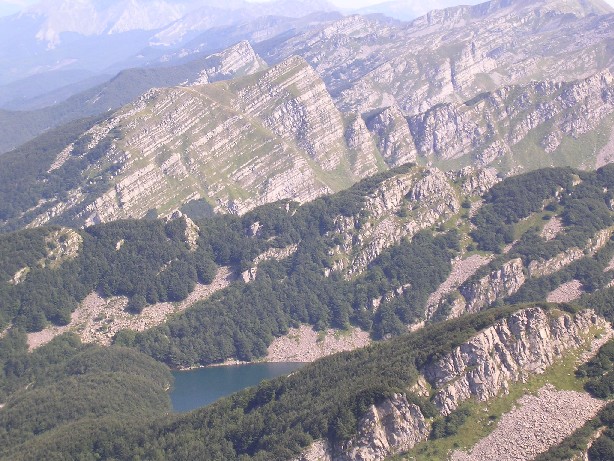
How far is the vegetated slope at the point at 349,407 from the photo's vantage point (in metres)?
147

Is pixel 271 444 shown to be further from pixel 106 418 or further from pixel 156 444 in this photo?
pixel 106 418

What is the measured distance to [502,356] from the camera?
157 meters

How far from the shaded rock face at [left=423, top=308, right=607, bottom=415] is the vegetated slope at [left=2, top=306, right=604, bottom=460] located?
20cm

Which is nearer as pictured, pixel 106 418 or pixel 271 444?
pixel 271 444

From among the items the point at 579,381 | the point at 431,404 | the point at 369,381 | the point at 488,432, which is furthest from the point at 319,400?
the point at 579,381

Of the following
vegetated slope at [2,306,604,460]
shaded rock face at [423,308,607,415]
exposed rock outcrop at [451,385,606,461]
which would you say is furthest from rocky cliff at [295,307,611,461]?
exposed rock outcrop at [451,385,606,461]

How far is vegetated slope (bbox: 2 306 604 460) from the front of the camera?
147250 mm

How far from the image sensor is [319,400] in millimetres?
162500

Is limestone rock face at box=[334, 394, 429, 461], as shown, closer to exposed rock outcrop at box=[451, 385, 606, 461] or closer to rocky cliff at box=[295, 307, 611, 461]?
rocky cliff at box=[295, 307, 611, 461]

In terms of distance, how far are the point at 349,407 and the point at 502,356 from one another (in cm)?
2989

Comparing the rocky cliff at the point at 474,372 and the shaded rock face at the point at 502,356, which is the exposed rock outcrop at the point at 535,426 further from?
the rocky cliff at the point at 474,372

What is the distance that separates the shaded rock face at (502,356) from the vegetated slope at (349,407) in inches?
7.7

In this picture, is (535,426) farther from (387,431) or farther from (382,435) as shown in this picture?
(382,435)

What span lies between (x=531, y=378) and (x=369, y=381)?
2848cm
